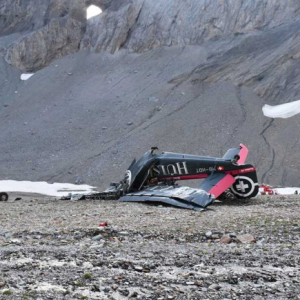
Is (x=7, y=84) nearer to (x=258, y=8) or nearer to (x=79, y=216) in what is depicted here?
(x=258, y=8)

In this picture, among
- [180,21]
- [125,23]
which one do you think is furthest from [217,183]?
[125,23]

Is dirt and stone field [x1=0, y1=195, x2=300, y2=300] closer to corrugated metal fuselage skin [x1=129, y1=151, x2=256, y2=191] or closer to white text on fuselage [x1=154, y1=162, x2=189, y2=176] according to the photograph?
corrugated metal fuselage skin [x1=129, y1=151, x2=256, y2=191]

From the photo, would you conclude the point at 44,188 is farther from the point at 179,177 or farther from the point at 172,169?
the point at 179,177

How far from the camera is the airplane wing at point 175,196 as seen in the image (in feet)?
45.3

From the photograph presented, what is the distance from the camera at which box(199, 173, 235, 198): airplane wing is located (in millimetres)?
16438

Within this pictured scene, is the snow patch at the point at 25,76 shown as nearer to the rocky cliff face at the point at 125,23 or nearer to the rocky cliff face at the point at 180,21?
the rocky cliff face at the point at 125,23

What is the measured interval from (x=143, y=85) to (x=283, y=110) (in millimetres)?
18234

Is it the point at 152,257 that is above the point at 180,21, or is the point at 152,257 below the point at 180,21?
below

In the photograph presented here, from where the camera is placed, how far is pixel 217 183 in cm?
1661

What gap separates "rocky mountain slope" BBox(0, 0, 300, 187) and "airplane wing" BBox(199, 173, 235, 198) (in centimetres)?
2378

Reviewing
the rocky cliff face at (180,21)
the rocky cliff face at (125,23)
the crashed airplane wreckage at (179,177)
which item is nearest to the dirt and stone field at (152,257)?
the crashed airplane wreckage at (179,177)

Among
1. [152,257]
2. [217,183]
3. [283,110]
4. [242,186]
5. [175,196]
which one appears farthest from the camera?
[283,110]

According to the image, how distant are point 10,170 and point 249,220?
128ft

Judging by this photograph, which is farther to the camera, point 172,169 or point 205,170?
point 172,169
